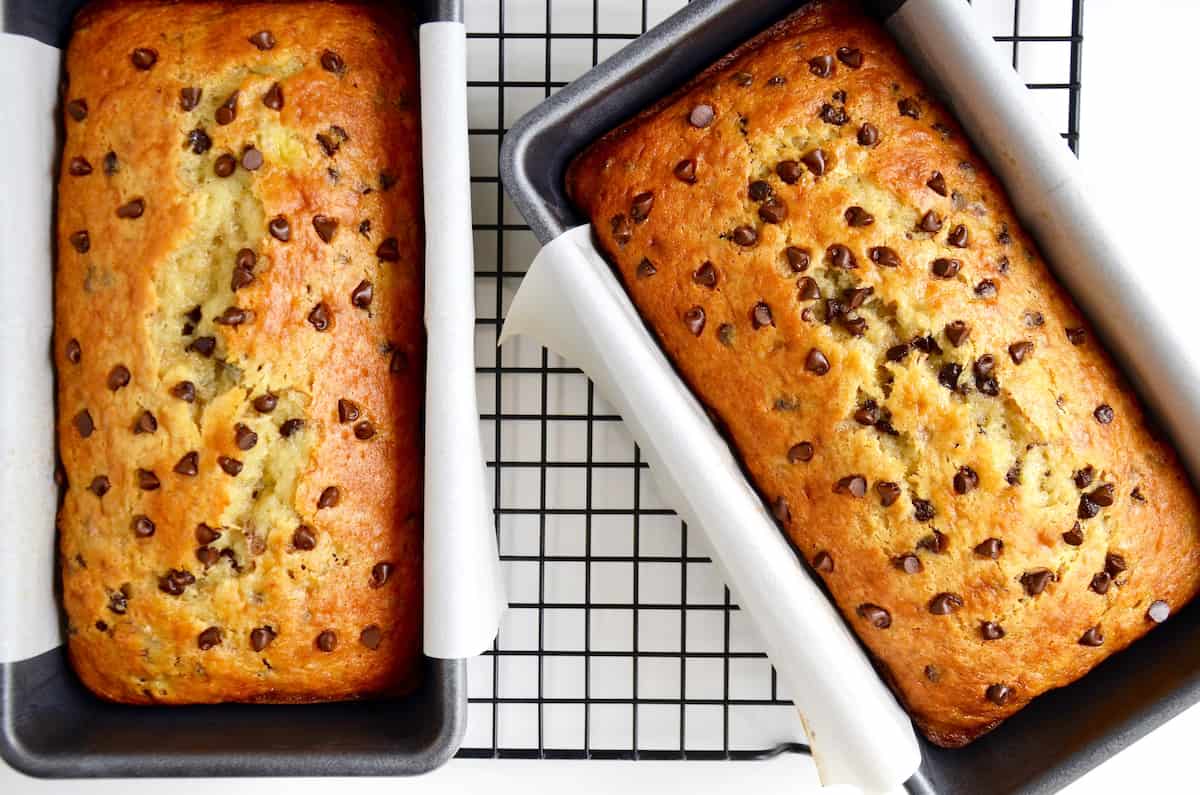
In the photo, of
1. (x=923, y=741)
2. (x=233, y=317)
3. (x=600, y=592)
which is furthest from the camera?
(x=600, y=592)

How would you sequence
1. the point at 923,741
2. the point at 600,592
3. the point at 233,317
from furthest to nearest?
1. the point at 600,592
2. the point at 923,741
3. the point at 233,317

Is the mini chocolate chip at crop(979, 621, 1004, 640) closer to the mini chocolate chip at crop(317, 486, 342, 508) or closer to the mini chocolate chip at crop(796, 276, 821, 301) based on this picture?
the mini chocolate chip at crop(796, 276, 821, 301)

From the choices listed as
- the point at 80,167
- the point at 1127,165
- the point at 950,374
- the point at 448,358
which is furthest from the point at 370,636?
the point at 1127,165

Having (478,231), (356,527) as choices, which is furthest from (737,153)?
(356,527)

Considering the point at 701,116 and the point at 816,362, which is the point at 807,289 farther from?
the point at 701,116

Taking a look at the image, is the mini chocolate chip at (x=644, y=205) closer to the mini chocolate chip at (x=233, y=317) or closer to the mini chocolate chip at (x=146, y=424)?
the mini chocolate chip at (x=233, y=317)
